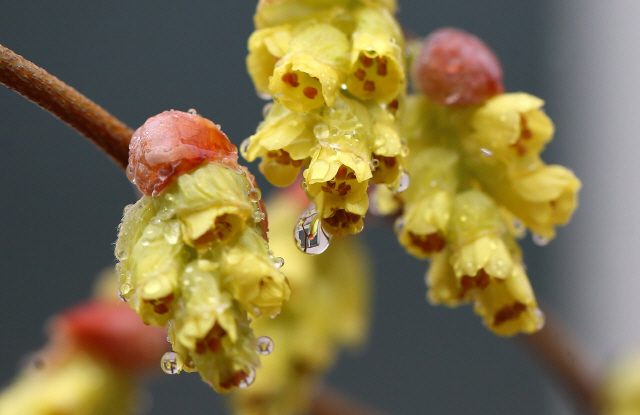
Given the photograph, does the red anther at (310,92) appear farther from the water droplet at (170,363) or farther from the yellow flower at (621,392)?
the yellow flower at (621,392)

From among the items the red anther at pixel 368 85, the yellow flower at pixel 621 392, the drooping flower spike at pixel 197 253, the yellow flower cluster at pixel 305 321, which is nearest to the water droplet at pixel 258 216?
the drooping flower spike at pixel 197 253

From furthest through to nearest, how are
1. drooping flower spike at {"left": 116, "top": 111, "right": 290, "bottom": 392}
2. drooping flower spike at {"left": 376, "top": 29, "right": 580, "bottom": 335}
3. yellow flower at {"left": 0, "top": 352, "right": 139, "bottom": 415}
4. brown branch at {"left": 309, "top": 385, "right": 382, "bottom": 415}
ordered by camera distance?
brown branch at {"left": 309, "top": 385, "right": 382, "bottom": 415}
yellow flower at {"left": 0, "top": 352, "right": 139, "bottom": 415}
drooping flower spike at {"left": 376, "top": 29, "right": 580, "bottom": 335}
drooping flower spike at {"left": 116, "top": 111, "right": 290, "bottom": 392}

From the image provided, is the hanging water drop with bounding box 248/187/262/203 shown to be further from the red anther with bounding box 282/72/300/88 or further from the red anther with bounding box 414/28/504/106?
the red anther with bounding box 414/28/504/106

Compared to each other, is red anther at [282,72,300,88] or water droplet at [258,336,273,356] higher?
red anther at [282,72,300,88]

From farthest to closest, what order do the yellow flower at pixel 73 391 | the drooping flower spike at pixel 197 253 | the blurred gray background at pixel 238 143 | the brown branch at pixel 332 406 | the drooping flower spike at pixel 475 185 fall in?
the blurred gray background at pixel 238 143, the brown branch at pixel 332 406, the yellow flower at pixel 73 391, the drooping flower spike at pixel 475 185, the drooping flower spike at pixel 197 253

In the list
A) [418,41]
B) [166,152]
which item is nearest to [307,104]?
[166,152]

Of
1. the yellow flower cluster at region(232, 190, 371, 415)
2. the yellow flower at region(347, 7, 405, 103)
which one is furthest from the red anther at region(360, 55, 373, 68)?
the yellow flower cluster at region(232, 190, 371, 415)

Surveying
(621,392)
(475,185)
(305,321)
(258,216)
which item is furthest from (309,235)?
(621,392)
